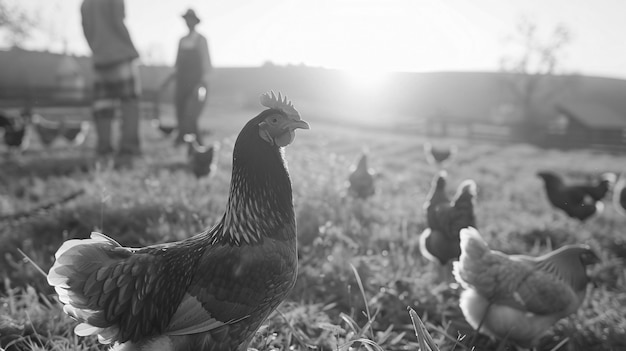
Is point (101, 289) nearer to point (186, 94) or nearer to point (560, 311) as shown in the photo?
point (560, 311)

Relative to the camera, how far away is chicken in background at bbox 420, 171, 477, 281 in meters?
3.52

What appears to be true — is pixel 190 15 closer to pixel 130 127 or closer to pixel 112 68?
pixel 112 68

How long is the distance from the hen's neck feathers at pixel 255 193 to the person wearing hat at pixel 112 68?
6.11 meters

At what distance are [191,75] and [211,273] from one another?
25.6ft

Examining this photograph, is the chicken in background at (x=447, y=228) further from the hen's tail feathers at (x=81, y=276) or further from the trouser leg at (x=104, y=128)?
the trouser leg at (x=104, y=128)

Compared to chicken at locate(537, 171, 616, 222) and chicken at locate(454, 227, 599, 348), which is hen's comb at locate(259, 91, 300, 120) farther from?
chicken at locate(537, 171, 616, 222)

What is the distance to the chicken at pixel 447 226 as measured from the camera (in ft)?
11.6

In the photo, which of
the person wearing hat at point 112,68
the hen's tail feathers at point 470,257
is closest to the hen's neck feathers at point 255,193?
the hen's tail feathers at point 470,257

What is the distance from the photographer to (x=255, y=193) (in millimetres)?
1810

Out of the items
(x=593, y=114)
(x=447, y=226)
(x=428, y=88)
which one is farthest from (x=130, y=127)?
(x=593, y=114)

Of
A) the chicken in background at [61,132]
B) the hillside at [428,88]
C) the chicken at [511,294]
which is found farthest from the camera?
the hillside at [428,88]

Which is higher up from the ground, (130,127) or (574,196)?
(130,127)

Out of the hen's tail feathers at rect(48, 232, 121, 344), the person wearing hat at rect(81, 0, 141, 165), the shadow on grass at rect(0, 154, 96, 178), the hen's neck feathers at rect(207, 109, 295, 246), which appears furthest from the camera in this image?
the person wearing hat at rect(81, 0, 141, 165)

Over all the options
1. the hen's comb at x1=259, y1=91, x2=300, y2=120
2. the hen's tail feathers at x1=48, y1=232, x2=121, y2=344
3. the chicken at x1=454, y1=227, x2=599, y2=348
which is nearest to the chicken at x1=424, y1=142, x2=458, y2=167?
the chicken at x1=454, y1=227, x2=599, y2=348
